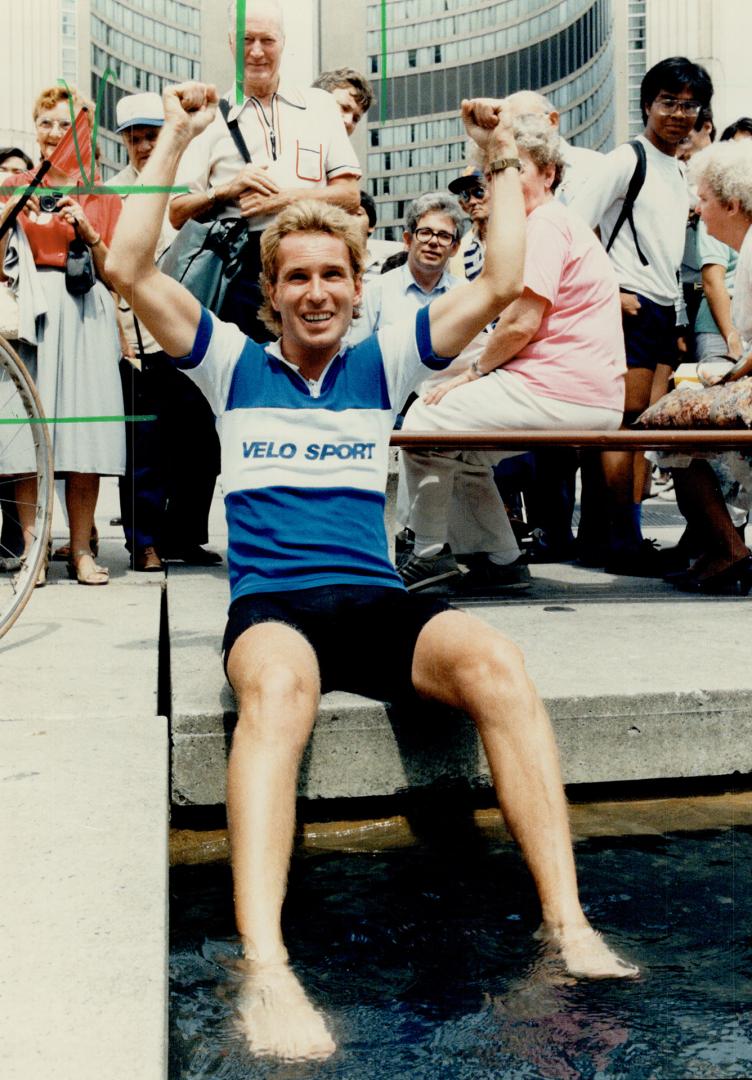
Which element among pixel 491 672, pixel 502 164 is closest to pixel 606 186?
pixel 502 164

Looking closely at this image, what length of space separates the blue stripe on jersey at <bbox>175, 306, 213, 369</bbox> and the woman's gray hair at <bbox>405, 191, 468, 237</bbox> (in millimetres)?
3386

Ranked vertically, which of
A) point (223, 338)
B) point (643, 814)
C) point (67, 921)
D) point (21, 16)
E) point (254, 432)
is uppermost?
point (21, 16)

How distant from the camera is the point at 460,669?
2840 millimetres

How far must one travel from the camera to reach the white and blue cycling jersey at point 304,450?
124 inches

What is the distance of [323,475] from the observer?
10.5 feet

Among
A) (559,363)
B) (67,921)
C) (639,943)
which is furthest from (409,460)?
(67,921)

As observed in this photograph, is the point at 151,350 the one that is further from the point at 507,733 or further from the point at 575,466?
the point at 507,733

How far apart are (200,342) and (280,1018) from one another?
5.49 ft

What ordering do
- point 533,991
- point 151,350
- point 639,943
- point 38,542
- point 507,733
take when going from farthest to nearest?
point 151,350
point 38,542
point 507,733
point 639,943
point 533,991

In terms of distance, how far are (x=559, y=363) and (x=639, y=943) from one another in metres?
2.77

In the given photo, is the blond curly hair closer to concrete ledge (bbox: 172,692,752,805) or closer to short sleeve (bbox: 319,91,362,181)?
concrete ledge (bbox: 172,692,752,805)

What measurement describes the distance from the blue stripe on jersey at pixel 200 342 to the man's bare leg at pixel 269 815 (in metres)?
0.70

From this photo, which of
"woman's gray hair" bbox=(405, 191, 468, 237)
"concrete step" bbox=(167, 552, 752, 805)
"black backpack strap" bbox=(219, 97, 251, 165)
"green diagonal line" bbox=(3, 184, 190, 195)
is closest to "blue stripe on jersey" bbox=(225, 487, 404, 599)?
"concrete step" bbox=(167, 552, 752, 805)

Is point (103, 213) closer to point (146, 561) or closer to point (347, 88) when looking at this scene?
point (146, 561)
